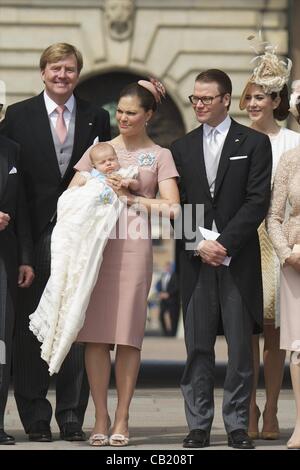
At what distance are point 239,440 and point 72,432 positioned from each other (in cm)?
101

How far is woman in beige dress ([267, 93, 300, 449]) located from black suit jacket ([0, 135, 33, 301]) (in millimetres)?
1343

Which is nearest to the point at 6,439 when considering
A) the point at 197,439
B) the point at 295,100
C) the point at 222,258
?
the point at 197,439

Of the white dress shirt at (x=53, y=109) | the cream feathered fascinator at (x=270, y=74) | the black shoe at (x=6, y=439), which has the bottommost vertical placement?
the black shoe at (x=6, y=439)

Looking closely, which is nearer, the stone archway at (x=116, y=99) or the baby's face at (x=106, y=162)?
the baby's face at (x=106, y=162)

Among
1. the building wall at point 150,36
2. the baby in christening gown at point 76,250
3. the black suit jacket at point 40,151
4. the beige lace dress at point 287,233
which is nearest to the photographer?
the baby in christening gown at point 76,250

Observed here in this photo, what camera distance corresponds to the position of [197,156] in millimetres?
9039

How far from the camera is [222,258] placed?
8852 millimetres

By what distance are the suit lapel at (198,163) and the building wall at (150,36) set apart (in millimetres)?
12710

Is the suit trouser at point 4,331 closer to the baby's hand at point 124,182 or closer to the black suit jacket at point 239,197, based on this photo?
the baby's hand at point 124,182

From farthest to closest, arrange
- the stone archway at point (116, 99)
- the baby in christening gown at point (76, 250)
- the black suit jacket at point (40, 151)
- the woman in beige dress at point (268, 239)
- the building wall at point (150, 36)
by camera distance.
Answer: the stone archway at point (116, 99) < the building wall at point (150, 36) < the woman in beige dress at point (268, 239) < the black suit jacket at point (40, 151) < the baby in christening gown at point (76, 250)

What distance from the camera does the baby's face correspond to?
8.89m

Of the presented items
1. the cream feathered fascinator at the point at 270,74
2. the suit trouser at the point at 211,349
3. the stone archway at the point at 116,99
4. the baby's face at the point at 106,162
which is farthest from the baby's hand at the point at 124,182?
the stone archway at the point at 116,99

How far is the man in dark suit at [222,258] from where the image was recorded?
→ 8875mm

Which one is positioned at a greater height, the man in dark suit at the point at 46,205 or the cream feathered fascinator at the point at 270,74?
the cream feathered fascinator at the point at 270,74
